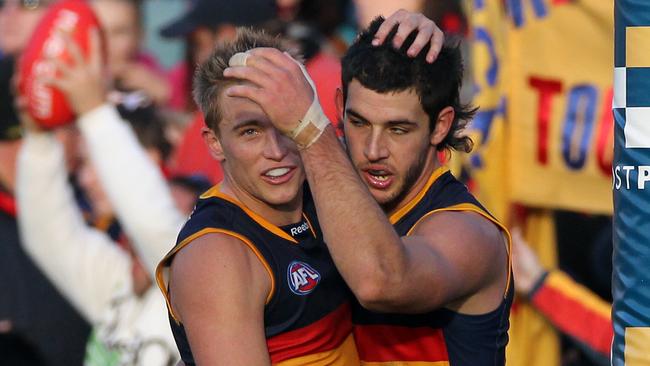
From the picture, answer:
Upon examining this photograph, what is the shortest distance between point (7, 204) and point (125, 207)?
1272mm

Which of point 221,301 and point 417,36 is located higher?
point 417,36

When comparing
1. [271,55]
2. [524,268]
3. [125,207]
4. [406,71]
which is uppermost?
[271,55]

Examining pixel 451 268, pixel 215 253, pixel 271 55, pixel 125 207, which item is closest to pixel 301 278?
pixel 215 253

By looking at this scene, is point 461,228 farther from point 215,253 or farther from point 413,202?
point 215,253

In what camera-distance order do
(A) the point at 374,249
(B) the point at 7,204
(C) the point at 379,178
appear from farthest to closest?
1. (B) the point at 7,204
2. (C) the point at 379,178
3. (A) the point at 374,249

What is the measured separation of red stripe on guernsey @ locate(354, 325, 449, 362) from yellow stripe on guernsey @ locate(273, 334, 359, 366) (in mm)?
60

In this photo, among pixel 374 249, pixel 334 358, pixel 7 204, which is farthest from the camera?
pixel 7 204

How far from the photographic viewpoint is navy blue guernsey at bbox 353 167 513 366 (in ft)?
13.9

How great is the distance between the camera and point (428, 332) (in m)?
4.27

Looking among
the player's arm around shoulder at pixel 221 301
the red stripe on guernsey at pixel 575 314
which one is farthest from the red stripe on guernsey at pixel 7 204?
the player's arm around shoulder at pixel 221 301

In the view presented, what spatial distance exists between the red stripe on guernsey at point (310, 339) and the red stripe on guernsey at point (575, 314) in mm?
2758

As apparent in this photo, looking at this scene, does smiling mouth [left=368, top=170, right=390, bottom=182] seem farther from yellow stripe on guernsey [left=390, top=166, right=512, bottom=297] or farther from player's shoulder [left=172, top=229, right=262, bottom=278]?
player's shoulder [left=172, top=229, right=262, bottom=278]

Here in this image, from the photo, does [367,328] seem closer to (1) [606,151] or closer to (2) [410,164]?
(2) [410,164]

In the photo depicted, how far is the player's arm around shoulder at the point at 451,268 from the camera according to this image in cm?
381
